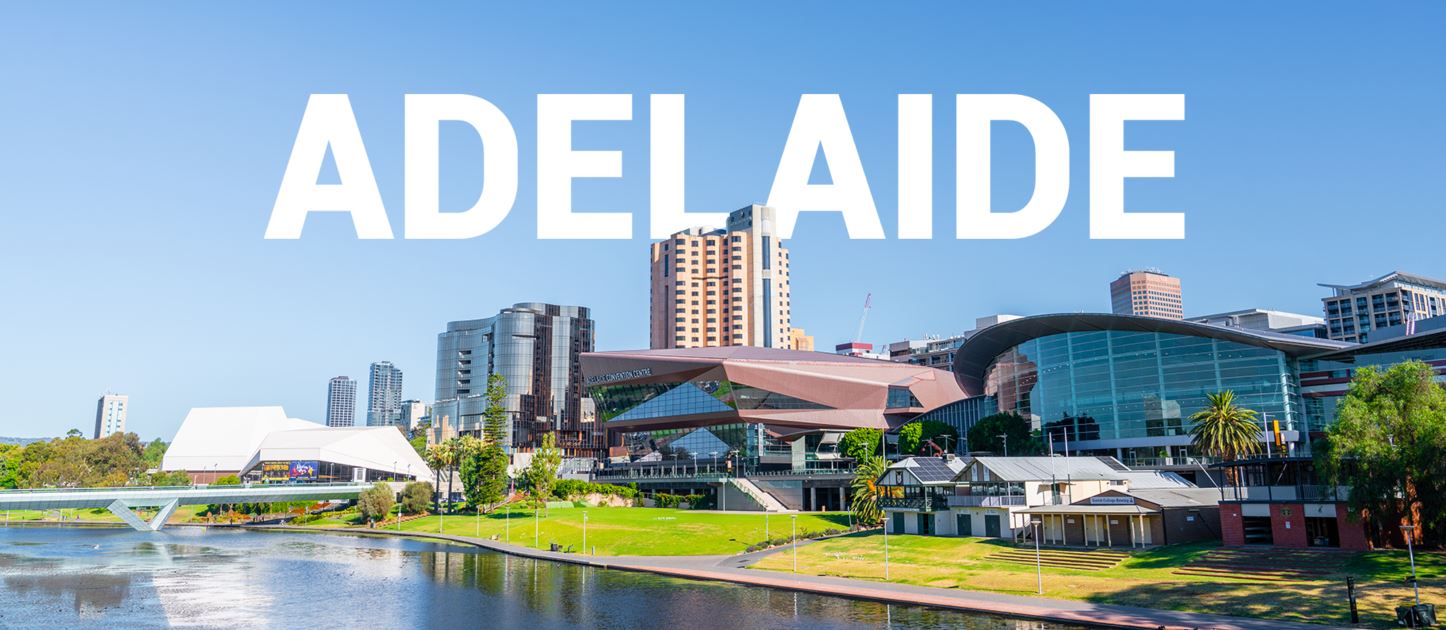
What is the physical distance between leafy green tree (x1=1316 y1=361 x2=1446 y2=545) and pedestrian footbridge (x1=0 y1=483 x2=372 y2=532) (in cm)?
14069

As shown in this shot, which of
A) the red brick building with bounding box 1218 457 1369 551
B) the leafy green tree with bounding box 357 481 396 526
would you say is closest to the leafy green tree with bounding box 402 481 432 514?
the leafy green tree with bounding box 357 481 396 526

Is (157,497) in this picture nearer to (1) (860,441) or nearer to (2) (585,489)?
(2) (585,489)

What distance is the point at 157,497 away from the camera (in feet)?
475

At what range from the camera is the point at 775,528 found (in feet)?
319

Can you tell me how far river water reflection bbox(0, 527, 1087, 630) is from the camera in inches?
1998

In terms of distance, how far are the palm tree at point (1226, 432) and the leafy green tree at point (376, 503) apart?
108663mm

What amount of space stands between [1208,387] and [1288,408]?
8790 mm

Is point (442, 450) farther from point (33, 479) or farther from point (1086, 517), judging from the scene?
point (1086, 517)


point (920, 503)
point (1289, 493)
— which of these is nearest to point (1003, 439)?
point (920, 503)

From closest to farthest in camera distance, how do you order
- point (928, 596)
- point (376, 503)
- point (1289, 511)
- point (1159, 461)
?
point (928, 596) → point (1289, 511) → point (1159, 461) → point (376, 503)

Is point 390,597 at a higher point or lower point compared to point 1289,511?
lower

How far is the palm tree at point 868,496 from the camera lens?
89.8 metres

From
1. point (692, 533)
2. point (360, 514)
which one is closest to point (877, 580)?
point (692, 533)

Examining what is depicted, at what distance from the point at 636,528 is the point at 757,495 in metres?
35.1
